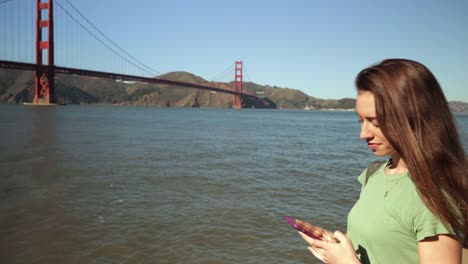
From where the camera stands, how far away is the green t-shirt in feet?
3.11

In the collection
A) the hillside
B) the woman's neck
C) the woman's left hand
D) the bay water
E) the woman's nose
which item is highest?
the hillside

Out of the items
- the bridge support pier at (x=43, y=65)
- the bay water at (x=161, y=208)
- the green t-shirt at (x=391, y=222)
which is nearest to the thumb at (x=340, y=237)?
the green t-shirt at (x=391, y=222)

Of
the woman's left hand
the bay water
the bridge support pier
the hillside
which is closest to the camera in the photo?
the woman's left hand

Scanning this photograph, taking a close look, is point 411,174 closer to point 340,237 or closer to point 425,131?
point 425,131

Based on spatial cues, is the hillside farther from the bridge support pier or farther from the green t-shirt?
the green t-shirt

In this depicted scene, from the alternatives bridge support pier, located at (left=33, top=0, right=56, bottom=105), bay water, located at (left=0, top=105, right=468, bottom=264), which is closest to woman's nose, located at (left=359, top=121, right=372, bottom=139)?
bay water, located at (left=0, top=105, right=468, bottom=264)

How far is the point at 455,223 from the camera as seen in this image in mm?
896

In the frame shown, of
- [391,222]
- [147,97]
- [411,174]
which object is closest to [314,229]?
[391,222]

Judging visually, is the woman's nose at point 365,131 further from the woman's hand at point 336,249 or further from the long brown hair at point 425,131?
the woman's hand at point 336,249

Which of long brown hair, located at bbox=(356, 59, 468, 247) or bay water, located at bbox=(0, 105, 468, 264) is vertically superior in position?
long brown hair, located at bbox=(356, 59, 468, 247)

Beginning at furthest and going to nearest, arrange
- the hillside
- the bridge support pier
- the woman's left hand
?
the hillside < the bridge support pier < the woman's left hand

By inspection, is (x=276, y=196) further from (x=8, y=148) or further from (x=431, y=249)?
(x=8, y=148)

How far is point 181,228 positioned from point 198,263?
0.85 meters

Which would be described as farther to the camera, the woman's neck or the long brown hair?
the woman's neck
